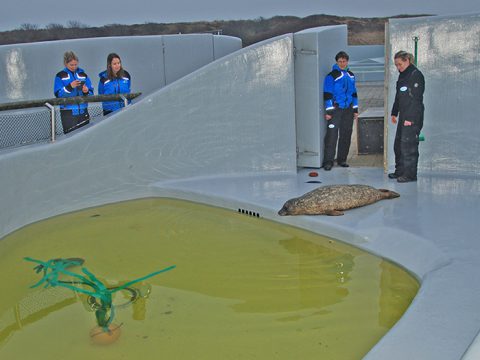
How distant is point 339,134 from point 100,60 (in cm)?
595

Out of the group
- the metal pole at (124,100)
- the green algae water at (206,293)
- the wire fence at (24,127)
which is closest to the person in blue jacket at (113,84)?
the metal pole at (124,100)

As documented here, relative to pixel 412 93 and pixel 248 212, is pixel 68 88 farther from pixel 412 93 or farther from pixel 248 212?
pixel 412 93

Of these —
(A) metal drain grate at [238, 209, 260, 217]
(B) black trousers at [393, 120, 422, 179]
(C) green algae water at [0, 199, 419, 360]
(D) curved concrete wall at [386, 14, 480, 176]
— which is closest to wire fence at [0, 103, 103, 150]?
(C) green algae water at [0, 199, 419, 360]

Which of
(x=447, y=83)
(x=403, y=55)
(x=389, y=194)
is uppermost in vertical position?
(x=403, y=55)

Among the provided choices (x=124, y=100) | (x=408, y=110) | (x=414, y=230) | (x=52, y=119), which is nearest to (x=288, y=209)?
(x=414, y=230)

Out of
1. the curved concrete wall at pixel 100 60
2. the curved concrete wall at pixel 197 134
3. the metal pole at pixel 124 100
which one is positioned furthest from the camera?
the curved concrete wall at pixel 100 60

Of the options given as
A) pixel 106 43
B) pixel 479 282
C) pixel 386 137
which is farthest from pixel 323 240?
pixel 106 43

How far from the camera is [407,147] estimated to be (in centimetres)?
849

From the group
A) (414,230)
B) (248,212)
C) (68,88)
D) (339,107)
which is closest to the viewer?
(414,230)

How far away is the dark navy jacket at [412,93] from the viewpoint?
8312mm

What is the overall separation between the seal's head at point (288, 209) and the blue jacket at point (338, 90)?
2356 mm

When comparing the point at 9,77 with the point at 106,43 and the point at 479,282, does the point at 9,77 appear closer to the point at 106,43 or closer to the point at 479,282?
the point at 106,43

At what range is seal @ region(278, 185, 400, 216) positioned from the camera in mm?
7590

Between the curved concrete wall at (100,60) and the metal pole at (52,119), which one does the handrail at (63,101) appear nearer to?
the metal pole at (52,119)
